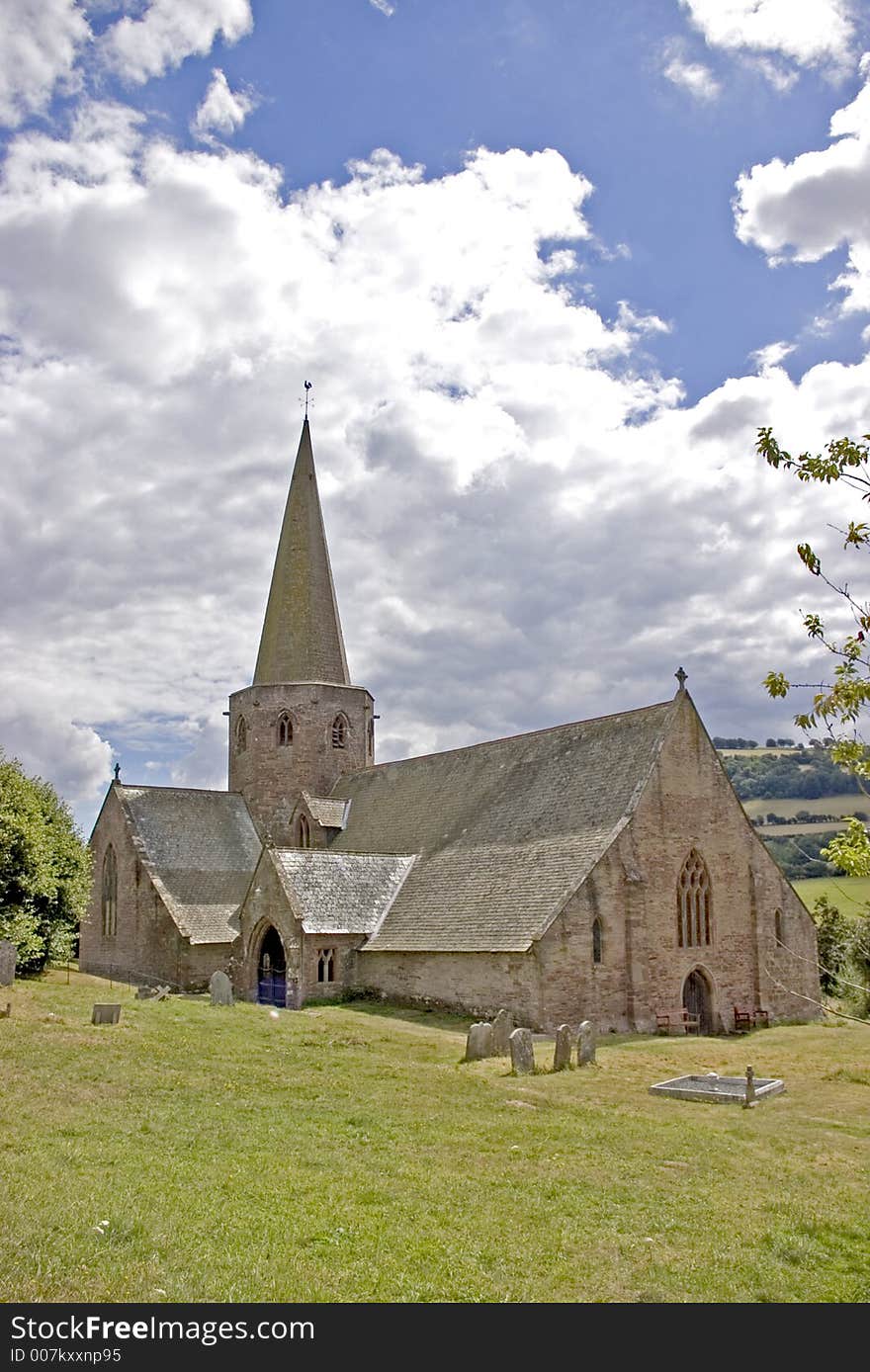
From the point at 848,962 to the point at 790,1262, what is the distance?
104 feet

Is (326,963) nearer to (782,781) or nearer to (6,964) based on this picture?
(6,964)

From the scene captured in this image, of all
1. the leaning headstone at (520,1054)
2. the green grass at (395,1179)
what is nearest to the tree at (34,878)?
the green grass at (395,1179)

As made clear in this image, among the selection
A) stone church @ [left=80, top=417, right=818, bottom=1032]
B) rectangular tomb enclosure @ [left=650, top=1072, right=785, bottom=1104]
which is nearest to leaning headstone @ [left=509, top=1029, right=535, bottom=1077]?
rectangular tomb enclosure @ [left=650, top=1072, right=785, bottom=1104]

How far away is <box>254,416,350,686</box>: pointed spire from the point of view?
4862 cm

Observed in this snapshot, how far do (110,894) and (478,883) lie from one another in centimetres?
2077

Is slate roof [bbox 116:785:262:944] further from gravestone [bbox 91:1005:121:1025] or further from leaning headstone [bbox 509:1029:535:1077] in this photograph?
leaning headstone [bbox 509:1029:535:1077]

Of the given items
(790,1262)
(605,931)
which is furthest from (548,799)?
(790,1262)

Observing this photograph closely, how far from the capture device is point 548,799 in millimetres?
34656

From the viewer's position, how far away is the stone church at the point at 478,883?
29.7 metres

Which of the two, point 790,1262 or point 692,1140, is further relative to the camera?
point 692,1140

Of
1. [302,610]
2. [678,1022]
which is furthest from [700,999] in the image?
[302,610]

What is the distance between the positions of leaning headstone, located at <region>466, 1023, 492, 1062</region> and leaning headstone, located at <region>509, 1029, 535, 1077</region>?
176cm

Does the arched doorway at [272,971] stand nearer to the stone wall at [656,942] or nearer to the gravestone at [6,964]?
the stone wall at [656,942]
